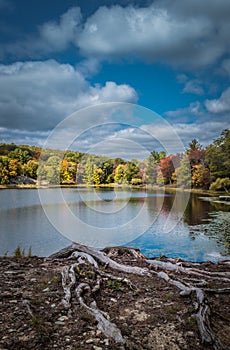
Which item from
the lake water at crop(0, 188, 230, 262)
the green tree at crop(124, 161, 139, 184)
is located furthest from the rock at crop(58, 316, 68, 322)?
the green tree at crop(124, 161, 139, 184)

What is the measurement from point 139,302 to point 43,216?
16.7 meters

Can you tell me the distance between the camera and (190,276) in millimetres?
6793

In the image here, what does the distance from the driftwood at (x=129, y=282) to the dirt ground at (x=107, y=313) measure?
0.30 ft

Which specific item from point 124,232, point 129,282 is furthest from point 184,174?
point 129,282

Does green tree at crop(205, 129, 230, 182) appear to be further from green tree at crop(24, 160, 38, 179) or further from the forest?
green tree at crop(24, 160, 38, 179)

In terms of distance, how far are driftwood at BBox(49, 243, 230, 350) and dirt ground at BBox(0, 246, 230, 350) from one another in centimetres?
9

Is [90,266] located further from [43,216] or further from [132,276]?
[43,216]

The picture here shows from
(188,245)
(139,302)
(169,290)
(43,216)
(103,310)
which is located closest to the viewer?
(103,310)

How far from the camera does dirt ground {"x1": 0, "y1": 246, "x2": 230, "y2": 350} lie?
3.63 meters

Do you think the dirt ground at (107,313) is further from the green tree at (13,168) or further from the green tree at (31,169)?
the green tree at (31,169)

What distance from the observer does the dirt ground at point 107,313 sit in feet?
11.9

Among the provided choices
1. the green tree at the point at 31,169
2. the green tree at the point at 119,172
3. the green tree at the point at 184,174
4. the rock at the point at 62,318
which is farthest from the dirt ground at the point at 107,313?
the green tree at the point at 31,169

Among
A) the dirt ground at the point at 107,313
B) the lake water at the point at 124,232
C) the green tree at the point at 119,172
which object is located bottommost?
the lake water at the point at 124,232

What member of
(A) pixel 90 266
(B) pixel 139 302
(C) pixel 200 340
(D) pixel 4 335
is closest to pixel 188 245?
(A) pixel 90 266
